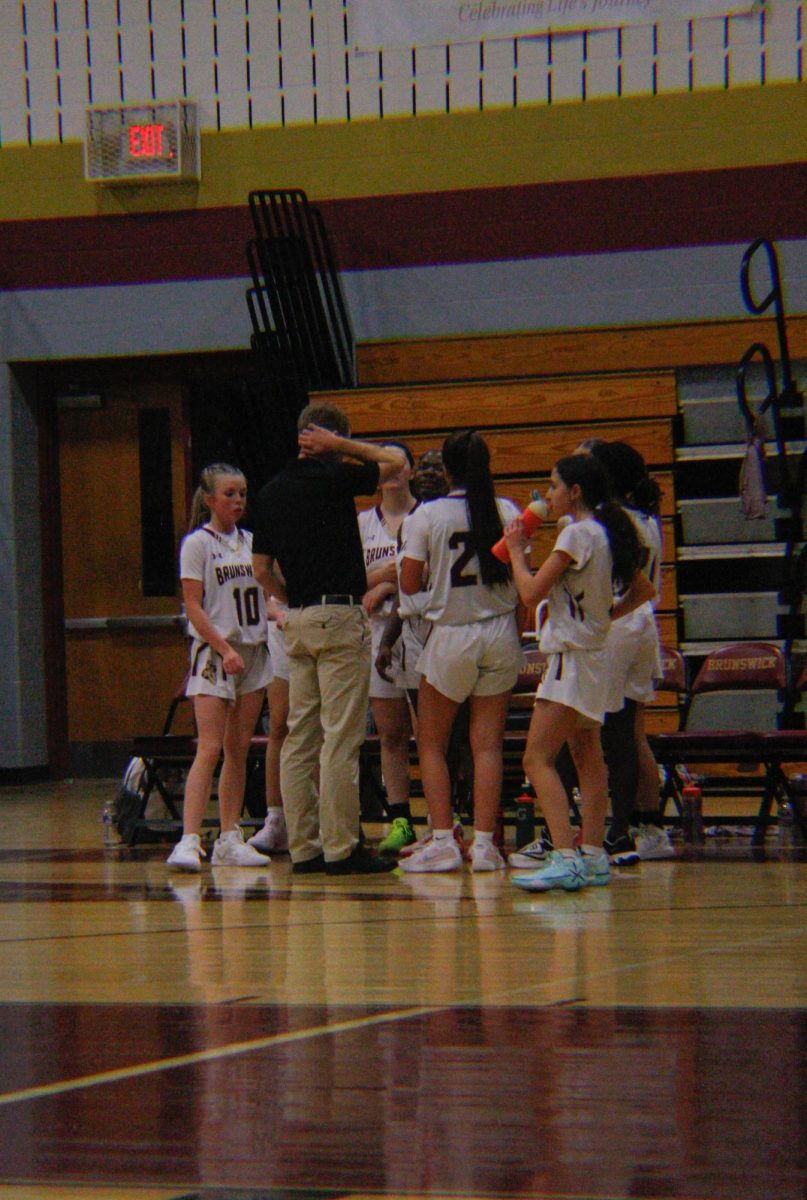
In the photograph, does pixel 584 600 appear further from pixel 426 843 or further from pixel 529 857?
pixel 426 843

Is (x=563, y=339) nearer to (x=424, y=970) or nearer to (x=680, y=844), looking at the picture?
(x=680, y=844)

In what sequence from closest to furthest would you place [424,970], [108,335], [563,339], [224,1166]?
[224,1166]
[424,970]
[563,339]
[108,335]

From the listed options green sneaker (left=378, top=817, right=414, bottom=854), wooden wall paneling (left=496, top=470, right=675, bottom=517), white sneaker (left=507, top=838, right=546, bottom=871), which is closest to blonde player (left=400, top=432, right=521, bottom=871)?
white sneaker (left=507, top=838, right=546, bottom=871)

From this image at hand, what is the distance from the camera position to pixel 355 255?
406 inches

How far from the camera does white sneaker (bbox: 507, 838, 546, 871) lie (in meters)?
6.22

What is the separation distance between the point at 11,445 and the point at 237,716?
4.84 meters

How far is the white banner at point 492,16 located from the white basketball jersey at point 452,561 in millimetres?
4767

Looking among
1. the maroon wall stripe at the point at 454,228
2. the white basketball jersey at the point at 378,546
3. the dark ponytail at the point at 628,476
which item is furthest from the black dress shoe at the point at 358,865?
the maroon wall stripe at the point at 454,228

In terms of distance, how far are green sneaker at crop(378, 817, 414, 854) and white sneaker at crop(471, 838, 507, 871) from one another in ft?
1.81

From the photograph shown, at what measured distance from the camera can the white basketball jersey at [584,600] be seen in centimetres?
561

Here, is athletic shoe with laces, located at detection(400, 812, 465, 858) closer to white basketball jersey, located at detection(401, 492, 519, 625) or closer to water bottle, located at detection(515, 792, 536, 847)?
water bottle, located at detection(515, 792, 536, 847)

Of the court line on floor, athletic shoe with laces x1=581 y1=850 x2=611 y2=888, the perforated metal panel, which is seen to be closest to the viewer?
the court line on floor

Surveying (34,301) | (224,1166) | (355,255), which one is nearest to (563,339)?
(355,255)

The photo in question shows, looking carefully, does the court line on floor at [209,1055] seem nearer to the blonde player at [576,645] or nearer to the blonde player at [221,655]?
the blonde player at [576,645]
